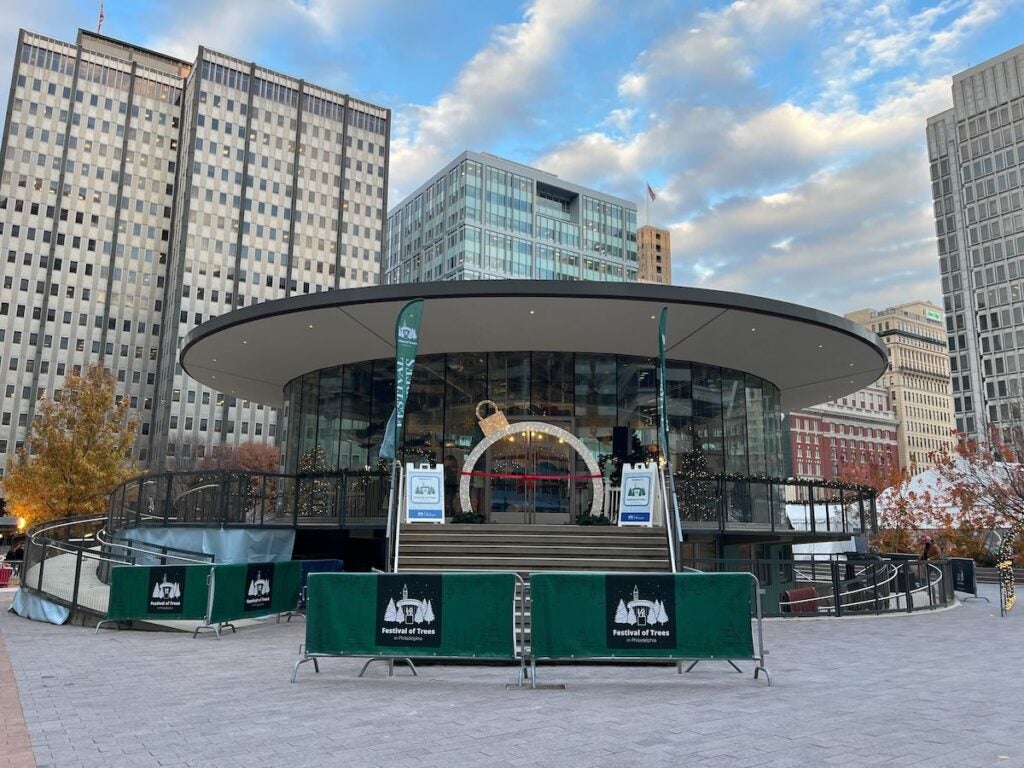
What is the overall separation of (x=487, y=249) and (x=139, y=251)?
49378mm

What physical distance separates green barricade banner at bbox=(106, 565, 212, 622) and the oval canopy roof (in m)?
7.63

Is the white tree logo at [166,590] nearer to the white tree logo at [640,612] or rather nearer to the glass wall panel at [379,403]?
the white tree logo at [640,612]

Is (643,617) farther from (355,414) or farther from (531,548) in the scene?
(355,414)

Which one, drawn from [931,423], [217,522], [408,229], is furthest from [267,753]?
[931,423]

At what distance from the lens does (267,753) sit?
19.7ft

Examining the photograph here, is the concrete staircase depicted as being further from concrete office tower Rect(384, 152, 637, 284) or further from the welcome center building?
concrete office tower Rect(384, 152, 637, 284)

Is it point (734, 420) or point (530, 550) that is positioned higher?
point (734, 420)

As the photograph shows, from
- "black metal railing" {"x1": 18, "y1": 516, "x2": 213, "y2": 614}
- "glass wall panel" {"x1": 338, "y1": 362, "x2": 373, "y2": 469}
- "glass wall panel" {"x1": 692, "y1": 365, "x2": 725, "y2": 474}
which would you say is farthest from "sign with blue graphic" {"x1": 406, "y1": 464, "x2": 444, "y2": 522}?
"glass wall panel" {"x1": 692, "y1": 365, "x2": 725, "y2": 474}

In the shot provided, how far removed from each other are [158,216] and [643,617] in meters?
114

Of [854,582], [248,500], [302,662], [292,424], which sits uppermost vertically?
[292,424]

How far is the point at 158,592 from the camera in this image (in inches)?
559

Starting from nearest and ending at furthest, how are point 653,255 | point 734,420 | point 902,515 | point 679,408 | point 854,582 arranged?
1. point 854,582
2. point 679,408
3. point 734,420
4. point 902,515
5. point 653,255

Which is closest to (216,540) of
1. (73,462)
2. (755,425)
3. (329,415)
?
(329,415)

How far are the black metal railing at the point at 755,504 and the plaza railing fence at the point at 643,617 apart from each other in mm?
10256
